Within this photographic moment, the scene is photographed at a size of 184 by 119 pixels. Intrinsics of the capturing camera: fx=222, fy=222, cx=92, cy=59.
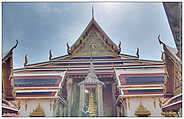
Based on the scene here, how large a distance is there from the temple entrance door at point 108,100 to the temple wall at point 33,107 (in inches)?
21.4

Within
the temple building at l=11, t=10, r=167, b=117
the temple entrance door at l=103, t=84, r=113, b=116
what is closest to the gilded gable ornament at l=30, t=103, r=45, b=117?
the temple building at l=11, t=10, r=167, b=117

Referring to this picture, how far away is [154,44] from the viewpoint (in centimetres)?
255

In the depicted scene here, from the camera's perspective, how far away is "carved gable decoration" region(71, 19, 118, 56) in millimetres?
3564

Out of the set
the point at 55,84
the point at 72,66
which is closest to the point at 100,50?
the point at 72,66

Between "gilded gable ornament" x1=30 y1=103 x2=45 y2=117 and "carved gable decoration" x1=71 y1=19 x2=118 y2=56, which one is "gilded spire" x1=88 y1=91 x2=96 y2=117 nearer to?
"gilded gable ornament" x1=30 y1=103 x2=45 y2=117

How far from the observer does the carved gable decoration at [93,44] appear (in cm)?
356

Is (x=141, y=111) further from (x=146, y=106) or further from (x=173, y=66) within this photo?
(x=173, y=66)

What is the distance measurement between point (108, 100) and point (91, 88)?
243 millimetres

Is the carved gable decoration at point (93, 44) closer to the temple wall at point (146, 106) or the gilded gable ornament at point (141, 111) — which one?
the temple wall at point (146, 106)

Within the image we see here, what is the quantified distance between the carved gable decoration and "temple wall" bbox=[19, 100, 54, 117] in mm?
1363

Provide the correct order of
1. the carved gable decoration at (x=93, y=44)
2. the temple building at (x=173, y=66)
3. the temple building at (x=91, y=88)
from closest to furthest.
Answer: the temple building at (x=173, y=66) < the temple building at (x=91, y=88) < the carved gable decoration at (x=93, y=44)

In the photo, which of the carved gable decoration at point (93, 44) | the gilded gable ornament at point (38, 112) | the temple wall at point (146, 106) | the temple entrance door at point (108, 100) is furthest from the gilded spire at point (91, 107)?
the carved gable decoration at point (93, 44)

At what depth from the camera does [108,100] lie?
2.38m

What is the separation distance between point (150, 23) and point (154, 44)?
0.82 ft
